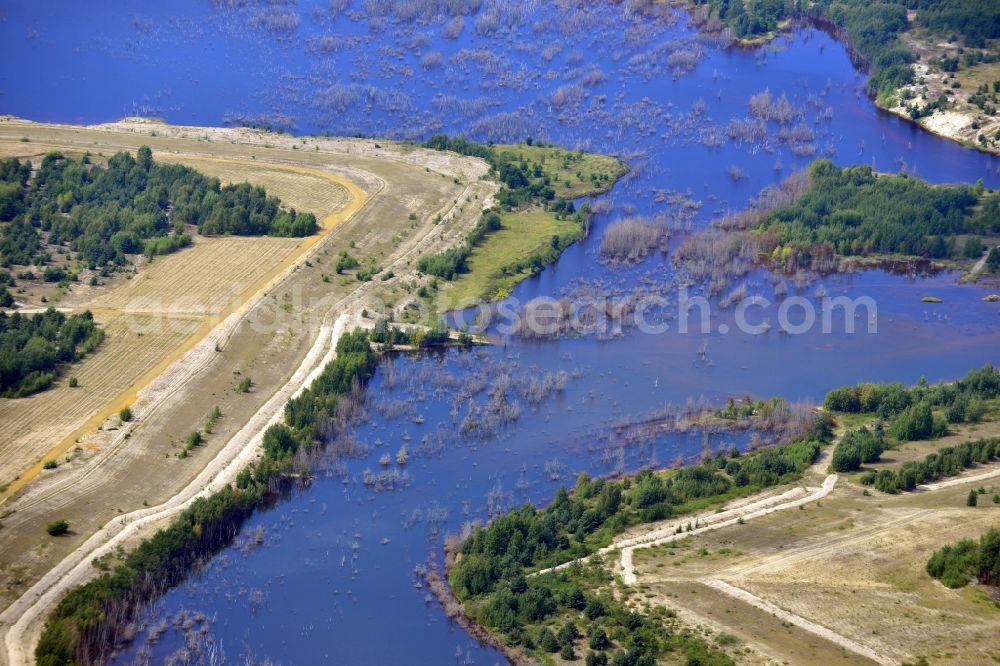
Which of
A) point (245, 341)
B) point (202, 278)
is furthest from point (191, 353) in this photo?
point (202, 278)

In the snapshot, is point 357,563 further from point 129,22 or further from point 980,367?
point 129,22

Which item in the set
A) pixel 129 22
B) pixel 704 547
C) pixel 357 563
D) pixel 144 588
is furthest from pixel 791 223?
pixel 129 22

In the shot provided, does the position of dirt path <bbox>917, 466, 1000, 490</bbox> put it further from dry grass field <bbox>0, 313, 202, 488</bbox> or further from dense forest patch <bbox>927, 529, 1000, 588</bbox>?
dry grass field <bbox>0, 313, 202, 488</bbox>

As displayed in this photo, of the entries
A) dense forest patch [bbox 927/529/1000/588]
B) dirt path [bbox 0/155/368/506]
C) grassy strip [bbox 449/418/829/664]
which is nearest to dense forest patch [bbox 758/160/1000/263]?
grassy strip [bbox 449/418/829/664]

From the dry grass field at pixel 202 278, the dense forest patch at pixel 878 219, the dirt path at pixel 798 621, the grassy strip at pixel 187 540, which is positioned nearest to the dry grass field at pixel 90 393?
the dry grass field at pixel 202 278

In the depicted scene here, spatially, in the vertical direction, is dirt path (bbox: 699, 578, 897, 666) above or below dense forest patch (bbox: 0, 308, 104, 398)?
below

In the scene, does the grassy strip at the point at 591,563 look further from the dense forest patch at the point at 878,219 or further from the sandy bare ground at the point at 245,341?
the dense forest patch at the point at 878,219
